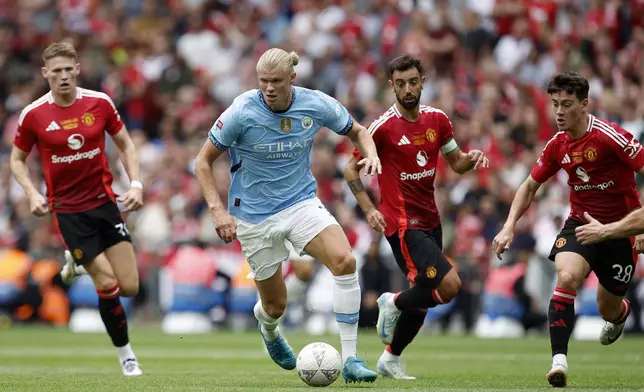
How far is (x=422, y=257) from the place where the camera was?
1152 cm

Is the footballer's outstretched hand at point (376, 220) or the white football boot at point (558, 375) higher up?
the footballer's outstretched hand at point (376, 220)

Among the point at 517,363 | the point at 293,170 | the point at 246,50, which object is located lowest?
the point at 517,363

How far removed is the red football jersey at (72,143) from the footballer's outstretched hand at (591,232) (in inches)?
182

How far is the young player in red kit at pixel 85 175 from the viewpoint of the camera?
11.9m

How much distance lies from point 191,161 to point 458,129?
5.25 metres

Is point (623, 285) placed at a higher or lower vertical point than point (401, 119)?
lower

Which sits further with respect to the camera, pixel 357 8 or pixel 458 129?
pixel 357 8

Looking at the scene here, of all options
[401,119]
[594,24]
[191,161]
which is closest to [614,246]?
[401,119]

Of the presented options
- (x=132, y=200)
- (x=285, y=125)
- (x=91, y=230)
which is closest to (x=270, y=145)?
(x=285, y=125)

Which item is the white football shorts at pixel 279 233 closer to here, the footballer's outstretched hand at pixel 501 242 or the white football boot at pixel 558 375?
the footballer's outstretched hand at pixel 501 242

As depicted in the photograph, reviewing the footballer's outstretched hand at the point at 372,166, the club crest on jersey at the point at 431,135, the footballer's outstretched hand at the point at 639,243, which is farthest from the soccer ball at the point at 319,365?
the footballer's outstretched hand at the point at 639,243

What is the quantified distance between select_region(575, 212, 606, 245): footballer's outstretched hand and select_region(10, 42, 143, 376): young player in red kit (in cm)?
413

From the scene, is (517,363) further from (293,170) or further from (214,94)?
(214,94)

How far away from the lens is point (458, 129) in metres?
21.1
